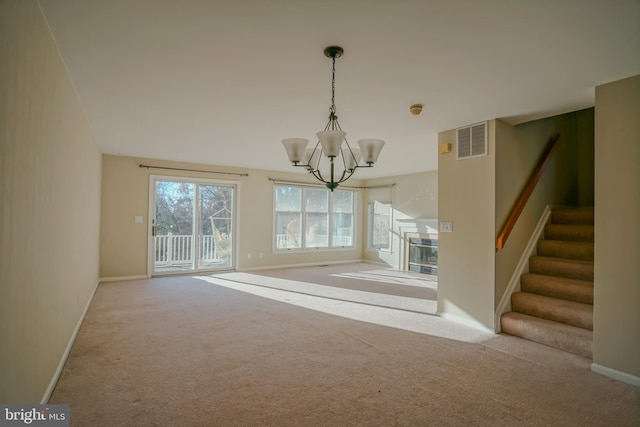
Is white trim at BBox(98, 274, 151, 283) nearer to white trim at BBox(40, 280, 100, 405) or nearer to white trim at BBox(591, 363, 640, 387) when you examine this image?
white trim at BBox(40, 280, 100, 405)

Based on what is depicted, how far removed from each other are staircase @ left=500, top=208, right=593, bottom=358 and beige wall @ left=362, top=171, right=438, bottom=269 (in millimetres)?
3005

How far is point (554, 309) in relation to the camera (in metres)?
3.29

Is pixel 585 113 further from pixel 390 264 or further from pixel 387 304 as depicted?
pixel 390 264

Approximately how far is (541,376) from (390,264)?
18.2ft

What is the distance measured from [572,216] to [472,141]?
5.38 feet

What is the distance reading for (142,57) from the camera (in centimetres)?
232

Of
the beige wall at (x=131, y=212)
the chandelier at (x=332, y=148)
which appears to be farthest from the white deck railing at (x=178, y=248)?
the chandelier at (x=332, y=148)

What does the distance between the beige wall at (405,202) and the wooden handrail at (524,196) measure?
301 cm

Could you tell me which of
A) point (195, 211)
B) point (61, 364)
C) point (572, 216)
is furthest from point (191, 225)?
point (572, 216)

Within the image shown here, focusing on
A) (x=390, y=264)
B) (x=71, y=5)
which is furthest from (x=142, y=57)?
(x=390, y=264)

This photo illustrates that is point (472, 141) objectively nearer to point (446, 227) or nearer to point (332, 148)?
point (446, 227)

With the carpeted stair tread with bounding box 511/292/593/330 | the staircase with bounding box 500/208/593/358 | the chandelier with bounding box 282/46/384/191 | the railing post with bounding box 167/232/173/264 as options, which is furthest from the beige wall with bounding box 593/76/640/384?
the railing post with bounding box 167/232/173/264

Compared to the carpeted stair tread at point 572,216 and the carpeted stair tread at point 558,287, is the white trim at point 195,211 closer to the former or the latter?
the carpeted stair tread at point 558,287

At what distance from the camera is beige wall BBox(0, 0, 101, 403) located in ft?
4.52
